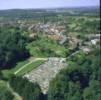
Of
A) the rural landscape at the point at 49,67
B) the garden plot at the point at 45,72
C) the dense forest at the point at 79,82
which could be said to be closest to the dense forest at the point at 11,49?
the rural landscape at the point at 49,67

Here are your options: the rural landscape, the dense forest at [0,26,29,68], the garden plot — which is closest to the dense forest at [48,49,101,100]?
the rural landscape

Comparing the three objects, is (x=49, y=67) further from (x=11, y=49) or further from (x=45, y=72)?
(x=11, y=49)

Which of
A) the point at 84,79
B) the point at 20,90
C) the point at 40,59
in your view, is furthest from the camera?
the point at 40,59

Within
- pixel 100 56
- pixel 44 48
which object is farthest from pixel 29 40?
pixel 100 56

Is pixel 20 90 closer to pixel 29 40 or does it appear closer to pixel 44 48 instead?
pixel 44 48

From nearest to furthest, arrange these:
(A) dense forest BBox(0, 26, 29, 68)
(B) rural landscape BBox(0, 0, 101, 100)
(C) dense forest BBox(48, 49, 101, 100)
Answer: (C) dense forest BBox(48, 49, 101, 100)
(B) rural landscape BBox(0, 0, 101, 100)
(A) dense forest BBox(0, 26, 29, 68)

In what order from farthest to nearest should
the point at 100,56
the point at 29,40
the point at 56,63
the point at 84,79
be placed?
1. the point at 29,40
2. the point at 56,63
3. the point at 100,56
4. the point at 84,79

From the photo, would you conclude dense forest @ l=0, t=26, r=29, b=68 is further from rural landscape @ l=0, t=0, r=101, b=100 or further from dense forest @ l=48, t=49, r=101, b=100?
dense forest @ l=48, t=49, r=101, b=100

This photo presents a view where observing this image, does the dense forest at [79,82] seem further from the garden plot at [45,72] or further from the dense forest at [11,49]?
the dense forest at [11,49]

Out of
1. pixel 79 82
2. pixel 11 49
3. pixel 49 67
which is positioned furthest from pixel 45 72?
pixel 11 49
